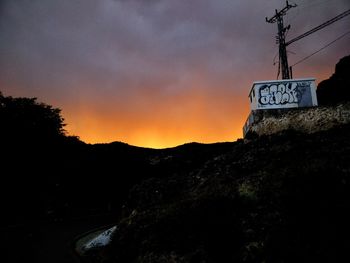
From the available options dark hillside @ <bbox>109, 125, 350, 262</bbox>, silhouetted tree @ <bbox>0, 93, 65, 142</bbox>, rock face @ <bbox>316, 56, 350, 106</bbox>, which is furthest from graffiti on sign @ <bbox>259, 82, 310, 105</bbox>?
silhouetted tree @ <bbox>0, 93, 65, 142</bbox>

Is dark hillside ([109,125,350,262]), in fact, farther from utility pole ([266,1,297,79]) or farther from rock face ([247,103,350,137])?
utility pole ([266,1,297,79])

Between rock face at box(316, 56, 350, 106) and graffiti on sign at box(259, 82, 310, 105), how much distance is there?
21.1 meters

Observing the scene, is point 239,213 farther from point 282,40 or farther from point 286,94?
point 282,40

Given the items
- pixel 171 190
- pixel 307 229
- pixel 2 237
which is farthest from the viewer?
pixel 2 237

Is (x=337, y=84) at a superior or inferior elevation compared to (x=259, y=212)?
superior

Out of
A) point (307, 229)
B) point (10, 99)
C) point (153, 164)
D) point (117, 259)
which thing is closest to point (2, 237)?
point (117, 259)

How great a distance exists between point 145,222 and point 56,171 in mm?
28548

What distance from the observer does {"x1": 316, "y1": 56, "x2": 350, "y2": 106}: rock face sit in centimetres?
3964

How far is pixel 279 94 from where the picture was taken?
20422mm

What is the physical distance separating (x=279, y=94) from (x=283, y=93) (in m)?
0.25

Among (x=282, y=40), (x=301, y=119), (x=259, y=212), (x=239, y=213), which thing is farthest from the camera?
(x=282, y=40)

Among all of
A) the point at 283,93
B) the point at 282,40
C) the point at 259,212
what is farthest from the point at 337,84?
the point at 259,212

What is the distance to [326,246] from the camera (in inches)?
364

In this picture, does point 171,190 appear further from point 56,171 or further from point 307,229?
point 56,171
